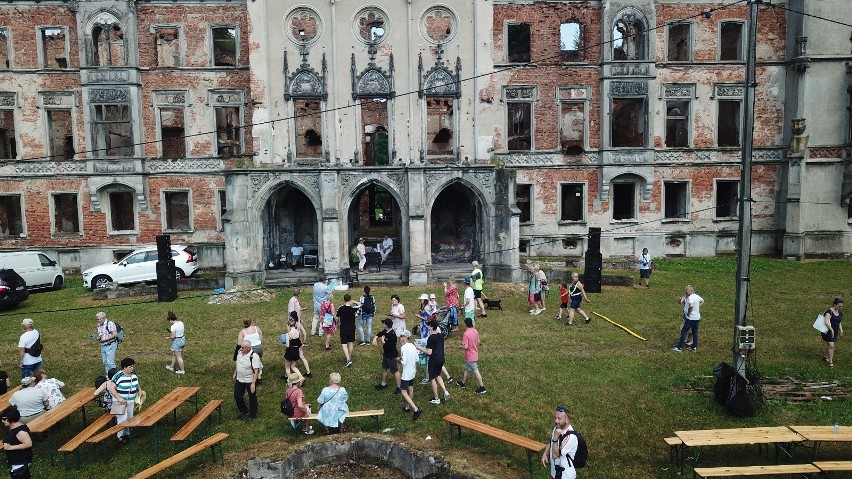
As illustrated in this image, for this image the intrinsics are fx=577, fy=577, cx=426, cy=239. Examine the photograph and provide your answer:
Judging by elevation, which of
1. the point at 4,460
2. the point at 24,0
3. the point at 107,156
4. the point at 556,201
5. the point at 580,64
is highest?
the point at 24,0

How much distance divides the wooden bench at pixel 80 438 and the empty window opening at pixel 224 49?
74.2 feet

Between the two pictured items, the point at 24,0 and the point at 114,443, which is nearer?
the point at 114,443

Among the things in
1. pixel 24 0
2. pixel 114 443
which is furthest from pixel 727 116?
pixel 24 0

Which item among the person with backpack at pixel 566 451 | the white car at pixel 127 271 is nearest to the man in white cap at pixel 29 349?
the white car at pixel 127 271

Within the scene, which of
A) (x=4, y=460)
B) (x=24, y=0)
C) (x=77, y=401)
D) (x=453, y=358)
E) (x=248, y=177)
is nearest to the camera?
(x=4, y=460)

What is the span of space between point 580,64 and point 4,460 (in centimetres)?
2722

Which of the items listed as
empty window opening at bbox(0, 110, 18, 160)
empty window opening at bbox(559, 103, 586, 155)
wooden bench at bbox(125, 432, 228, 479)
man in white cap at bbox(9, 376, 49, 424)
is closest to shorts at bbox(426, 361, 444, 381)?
wooden bench at bbox(125, 432, 228, 479)

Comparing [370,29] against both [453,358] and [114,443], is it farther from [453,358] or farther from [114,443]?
[114,443]

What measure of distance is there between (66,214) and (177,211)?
5.43m

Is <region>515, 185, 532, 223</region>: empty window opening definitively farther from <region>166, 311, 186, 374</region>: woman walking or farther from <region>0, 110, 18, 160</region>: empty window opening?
<region>0, 110, 18, 160</region>: empty window opening

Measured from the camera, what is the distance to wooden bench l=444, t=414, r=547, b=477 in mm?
9125

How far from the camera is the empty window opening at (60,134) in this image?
2859 cm

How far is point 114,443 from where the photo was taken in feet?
35.2

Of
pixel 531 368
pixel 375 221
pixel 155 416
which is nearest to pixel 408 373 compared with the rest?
pixel 531 368
